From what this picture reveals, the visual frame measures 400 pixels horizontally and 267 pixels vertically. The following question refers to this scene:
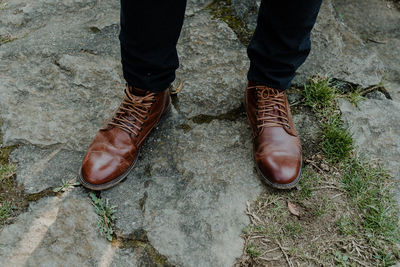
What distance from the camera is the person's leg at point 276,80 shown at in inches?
53.9

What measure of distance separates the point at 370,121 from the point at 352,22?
4.14ft

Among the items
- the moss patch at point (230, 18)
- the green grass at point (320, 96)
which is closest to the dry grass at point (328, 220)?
the green grass at point (320, 96)

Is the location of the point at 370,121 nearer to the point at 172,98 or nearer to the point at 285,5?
the point at 285,5

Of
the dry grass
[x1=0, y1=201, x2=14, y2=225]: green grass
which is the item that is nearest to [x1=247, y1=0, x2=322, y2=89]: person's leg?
the dry grass

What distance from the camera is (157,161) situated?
5.22 feet

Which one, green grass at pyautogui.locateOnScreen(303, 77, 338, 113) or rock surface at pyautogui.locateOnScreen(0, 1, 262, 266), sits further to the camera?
green grass at pyautogui.locateOnScreen(303, 77, 338, 113)

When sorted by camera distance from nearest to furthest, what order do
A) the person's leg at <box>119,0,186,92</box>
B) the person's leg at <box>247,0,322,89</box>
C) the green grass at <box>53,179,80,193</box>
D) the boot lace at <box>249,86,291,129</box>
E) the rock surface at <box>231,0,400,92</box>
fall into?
1. the person's leg at <box>119,0,186,92</box>
2. the person's leg at <box>247,0,322,89</box>
3. the green grass at <box>53,179,80,193</box>
4. the boot lace at <box>249,86,291,129</box>
5. the rock surface at <box>231,0,400,92</box>

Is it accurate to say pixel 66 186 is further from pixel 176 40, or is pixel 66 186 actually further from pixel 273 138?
pixel 273 138

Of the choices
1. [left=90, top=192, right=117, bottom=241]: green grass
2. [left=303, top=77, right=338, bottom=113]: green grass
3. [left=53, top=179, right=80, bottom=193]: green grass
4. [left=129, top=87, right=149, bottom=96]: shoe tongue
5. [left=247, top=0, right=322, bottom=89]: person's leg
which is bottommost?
[left=90, top=192, right=117, bottom=241]: green grass

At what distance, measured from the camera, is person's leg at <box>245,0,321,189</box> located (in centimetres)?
137

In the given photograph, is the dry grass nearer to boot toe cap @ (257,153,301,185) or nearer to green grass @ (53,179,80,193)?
boot toe cap @ (257,153,301,185)

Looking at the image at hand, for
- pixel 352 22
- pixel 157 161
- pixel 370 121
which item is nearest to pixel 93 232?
pixel 157 161

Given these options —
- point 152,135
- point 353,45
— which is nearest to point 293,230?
point 152,135

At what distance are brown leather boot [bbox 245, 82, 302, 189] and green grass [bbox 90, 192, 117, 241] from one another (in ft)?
2.16
